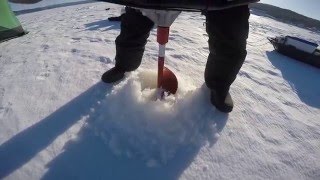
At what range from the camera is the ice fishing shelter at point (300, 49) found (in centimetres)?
239

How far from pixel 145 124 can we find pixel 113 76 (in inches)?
18.0

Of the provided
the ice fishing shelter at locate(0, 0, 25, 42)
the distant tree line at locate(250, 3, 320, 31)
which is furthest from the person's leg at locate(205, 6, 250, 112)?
the distant tree line at locate(250, 3, 320, 31)

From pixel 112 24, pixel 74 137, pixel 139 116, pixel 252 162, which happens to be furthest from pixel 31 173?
pixel 112 24

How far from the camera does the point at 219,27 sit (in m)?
1.38

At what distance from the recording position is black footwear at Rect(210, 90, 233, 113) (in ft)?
5.09

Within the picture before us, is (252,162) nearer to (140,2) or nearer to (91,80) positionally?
(140,2)

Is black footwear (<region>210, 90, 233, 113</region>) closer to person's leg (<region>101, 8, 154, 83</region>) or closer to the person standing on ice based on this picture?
the person standing on ice

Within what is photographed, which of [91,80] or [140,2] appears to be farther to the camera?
[91,80]

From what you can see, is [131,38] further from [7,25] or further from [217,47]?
[7,25]

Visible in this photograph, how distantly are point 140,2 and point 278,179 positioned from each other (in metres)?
0.84

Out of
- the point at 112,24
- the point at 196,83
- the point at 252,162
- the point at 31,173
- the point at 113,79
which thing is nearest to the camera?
the point at 31,173

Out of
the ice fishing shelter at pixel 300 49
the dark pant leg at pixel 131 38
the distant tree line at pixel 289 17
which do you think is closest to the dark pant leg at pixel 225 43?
the dark pant leg at pixel 131 38

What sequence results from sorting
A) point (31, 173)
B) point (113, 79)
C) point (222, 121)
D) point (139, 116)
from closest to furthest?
1. point (31, 173)
2. point (139, 116)
3. point (222, 121)
4. point (113, 79)

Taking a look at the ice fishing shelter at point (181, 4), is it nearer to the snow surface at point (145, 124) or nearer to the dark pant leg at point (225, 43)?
the dark pant leg at point (225, 43)
